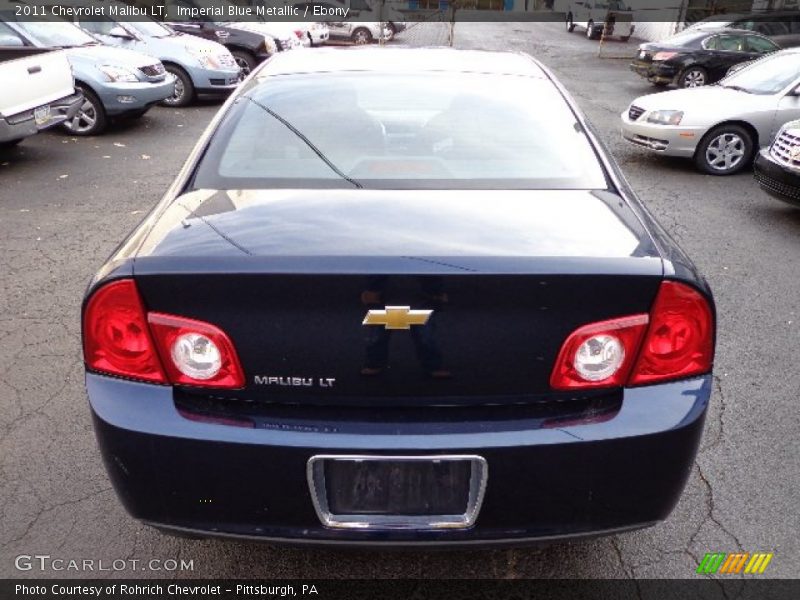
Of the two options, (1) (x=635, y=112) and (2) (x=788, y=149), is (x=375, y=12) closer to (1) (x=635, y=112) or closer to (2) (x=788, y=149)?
(1) (x=635, y=112)

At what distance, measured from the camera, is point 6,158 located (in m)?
8.53

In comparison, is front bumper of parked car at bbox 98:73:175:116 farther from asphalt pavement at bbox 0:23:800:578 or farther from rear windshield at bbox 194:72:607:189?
rear windshield at bbox 194:72:607:189

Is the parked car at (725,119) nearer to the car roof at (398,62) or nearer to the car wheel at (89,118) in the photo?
the car roof at (398,62)

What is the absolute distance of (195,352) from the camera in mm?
1941

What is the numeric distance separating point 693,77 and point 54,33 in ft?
39.6

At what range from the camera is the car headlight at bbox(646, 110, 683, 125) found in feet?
28.5

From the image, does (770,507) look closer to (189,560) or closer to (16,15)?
(189,560)

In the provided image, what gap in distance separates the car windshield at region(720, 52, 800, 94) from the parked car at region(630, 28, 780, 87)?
Result: 5.93 m

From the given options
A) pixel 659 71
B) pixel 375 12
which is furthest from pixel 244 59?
pixel 375 12

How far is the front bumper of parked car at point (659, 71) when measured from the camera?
15070 mm

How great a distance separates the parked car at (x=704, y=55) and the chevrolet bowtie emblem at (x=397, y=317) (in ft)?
49.6

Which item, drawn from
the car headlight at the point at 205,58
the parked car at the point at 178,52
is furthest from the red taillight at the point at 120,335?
the car headlight at the point at 205,58

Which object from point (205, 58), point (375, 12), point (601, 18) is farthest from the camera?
point (601, 18)

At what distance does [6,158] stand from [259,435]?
8142 millimetres
